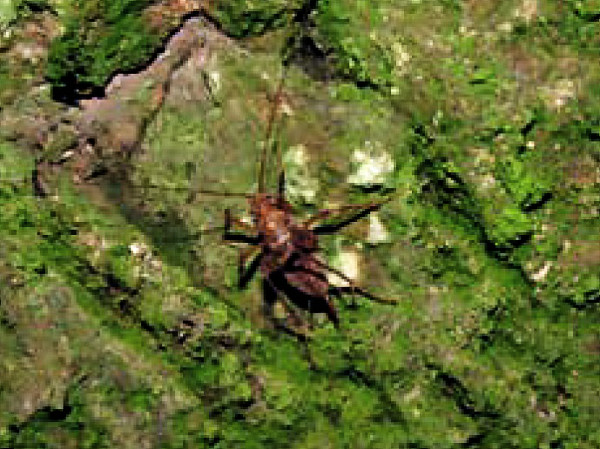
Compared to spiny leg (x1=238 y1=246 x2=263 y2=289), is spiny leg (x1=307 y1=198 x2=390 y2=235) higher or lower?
spiny leg (x1=307 y1=198 x2=390 y2=235)

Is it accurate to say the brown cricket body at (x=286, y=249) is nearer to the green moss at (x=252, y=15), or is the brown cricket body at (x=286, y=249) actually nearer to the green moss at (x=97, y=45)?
the green moss at (x=252, y=15)

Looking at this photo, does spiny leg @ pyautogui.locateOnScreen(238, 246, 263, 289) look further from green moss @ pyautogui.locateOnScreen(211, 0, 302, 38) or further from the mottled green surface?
green moss @ pyautogui.locateOnScreen(211, 0, 302, 38)

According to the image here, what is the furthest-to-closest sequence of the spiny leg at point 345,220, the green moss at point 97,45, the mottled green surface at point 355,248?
the spiny leg at point 345,220 → the mottled green surface at point 355,248 → the green moss at point 97,45

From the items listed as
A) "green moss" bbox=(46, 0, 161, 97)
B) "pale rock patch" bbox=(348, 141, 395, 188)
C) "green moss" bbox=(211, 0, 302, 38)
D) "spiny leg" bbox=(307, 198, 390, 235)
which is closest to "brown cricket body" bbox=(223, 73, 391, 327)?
"spiny leg" bbox=(307, 198, 390, 235)

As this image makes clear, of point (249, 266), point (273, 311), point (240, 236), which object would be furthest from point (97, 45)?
point (273, 311)

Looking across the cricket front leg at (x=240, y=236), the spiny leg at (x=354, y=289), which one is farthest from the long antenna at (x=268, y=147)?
the spiny leg at (x=354, y=289)

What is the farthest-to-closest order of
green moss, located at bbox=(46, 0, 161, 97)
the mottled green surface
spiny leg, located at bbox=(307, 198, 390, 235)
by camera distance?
spiny leg, located at bbox=(307, 198, 390, 235) → the mottled green surface → green moss, located at bbox=(46, 0, 161, 97)

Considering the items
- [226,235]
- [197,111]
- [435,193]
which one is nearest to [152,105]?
[197,111]

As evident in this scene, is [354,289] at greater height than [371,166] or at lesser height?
lesser

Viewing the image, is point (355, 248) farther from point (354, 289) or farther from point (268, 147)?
point (268, 147)
